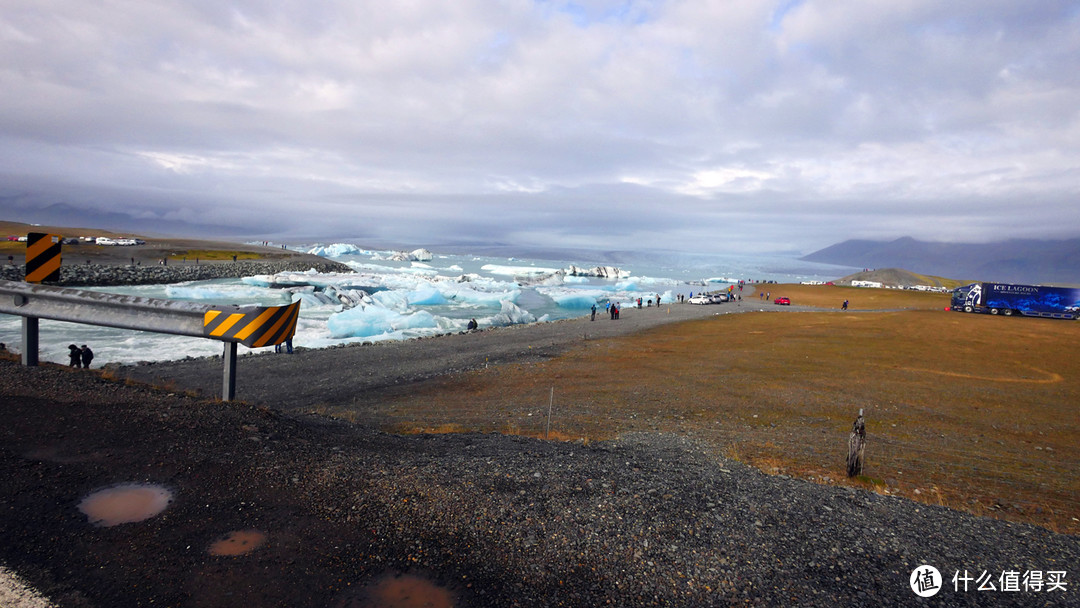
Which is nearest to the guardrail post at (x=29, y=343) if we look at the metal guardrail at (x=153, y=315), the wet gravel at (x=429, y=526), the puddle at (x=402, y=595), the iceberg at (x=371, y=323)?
the metal guardrail at (x=153, y=315)

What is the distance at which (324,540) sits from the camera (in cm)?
359

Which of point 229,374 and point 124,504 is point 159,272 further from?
point 124,504

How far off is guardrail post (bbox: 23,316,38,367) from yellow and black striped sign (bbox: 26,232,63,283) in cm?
62

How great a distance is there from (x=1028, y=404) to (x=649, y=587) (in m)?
15.2

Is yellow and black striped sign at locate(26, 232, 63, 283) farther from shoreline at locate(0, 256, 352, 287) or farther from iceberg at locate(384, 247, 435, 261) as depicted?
iceberg at locate(384, 247, 435, 261)

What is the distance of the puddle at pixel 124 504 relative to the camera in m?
3.60

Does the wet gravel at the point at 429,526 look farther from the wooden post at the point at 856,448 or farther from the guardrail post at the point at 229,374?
the wooden post at the point at 856,448

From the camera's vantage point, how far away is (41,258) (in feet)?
24.5

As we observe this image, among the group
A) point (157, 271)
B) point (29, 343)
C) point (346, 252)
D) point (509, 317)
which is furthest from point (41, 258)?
point (346, 252)

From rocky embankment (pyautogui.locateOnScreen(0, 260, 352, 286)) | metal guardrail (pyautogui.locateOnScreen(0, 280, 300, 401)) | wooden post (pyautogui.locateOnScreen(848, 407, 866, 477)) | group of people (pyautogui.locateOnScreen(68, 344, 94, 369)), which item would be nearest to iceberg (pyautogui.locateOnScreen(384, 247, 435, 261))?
rocky embankment (pyautogui.locateOnScreen(0, 260, 352, 286))

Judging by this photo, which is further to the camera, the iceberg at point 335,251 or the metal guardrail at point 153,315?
the iceberg at point 335,251

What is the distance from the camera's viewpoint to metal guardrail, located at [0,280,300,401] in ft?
21.9

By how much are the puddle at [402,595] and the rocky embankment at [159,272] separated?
44.8 meters

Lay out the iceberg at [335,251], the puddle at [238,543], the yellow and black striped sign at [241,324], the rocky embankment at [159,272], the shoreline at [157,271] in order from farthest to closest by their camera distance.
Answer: the iceberg at [335,251] → the rocky embankment at [159,272] → the shoreline at [157,271] → the yellow and black striped sign at [241,324] → the puddle at [238,543]
